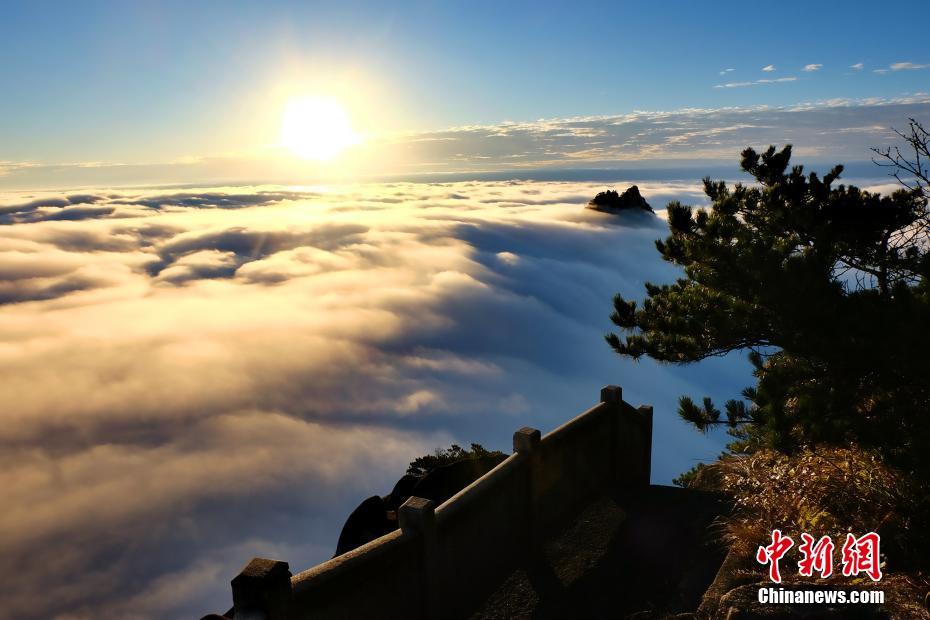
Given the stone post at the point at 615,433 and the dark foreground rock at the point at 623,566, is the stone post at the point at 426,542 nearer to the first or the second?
the dark foreground rock at the point at 623,566

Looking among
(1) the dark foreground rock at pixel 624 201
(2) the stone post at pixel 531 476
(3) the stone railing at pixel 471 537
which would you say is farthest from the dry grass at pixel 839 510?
(1) the dark foreground rock at pixel 624 201

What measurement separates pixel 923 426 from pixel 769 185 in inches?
198

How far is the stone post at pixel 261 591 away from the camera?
5.54 meters

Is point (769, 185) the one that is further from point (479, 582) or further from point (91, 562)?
point (91, 562)

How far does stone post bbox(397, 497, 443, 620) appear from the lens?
7.88m

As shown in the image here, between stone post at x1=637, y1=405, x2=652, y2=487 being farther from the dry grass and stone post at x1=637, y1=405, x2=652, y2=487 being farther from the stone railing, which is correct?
the dry grass

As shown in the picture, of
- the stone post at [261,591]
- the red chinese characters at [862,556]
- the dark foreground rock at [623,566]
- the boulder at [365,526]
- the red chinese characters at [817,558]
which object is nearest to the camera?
the stone post at [261,591]

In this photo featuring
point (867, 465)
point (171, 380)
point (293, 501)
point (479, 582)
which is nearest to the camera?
point (867, 465)

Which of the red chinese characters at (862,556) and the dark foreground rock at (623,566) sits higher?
the red chinese characters at (862,556)

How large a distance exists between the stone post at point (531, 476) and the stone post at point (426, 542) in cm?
222

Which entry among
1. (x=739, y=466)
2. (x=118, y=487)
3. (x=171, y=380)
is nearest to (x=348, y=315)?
(x=171, y=380)

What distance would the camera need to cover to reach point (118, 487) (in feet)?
319

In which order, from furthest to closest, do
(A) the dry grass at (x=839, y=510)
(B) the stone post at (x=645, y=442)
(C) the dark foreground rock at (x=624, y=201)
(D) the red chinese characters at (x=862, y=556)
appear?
(C) the dark foreground rock at (x=624, y=201) < (B) the stone post at (x=645, y=442) < (D) the red chinese characters at (x=862, y=556) < (A) the dry grass at (x=839, y=510)

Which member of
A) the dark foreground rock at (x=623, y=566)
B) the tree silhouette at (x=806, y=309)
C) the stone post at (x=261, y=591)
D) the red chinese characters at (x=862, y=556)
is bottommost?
the dark foreground rock at (x=623, y=566)
